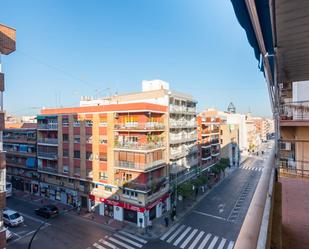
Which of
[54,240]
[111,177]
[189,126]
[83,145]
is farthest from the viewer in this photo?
[189,126]

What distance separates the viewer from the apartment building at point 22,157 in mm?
30234

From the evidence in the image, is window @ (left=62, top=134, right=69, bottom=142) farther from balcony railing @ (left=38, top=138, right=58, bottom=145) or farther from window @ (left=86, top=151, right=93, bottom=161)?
window @ (left=86, top=151, right=93, bottom=161)

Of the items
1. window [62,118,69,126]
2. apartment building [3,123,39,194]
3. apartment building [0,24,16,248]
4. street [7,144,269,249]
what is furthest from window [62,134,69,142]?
apartment building [0,24,16,248]

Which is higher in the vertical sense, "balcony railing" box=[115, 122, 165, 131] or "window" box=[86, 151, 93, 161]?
"balcony railing" box=[115, 122, 165, 131]

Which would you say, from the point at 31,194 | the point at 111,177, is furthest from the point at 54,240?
the point at 31,194

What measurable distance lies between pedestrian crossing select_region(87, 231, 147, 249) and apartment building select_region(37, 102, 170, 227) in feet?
7.16

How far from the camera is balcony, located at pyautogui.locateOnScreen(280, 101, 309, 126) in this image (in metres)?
7.19

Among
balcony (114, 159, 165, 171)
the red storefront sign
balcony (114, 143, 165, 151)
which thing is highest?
balcony (114, 143, 165, 151)

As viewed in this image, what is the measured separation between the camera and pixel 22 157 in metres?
31.4

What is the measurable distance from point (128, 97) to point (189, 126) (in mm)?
8682

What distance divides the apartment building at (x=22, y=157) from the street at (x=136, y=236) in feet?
15.1

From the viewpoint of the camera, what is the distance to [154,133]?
2303 cm

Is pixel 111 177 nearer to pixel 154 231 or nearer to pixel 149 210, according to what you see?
pixel 149 210

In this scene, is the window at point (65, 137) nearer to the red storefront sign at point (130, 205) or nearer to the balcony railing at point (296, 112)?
the red storefront sign at point (130, 205)
